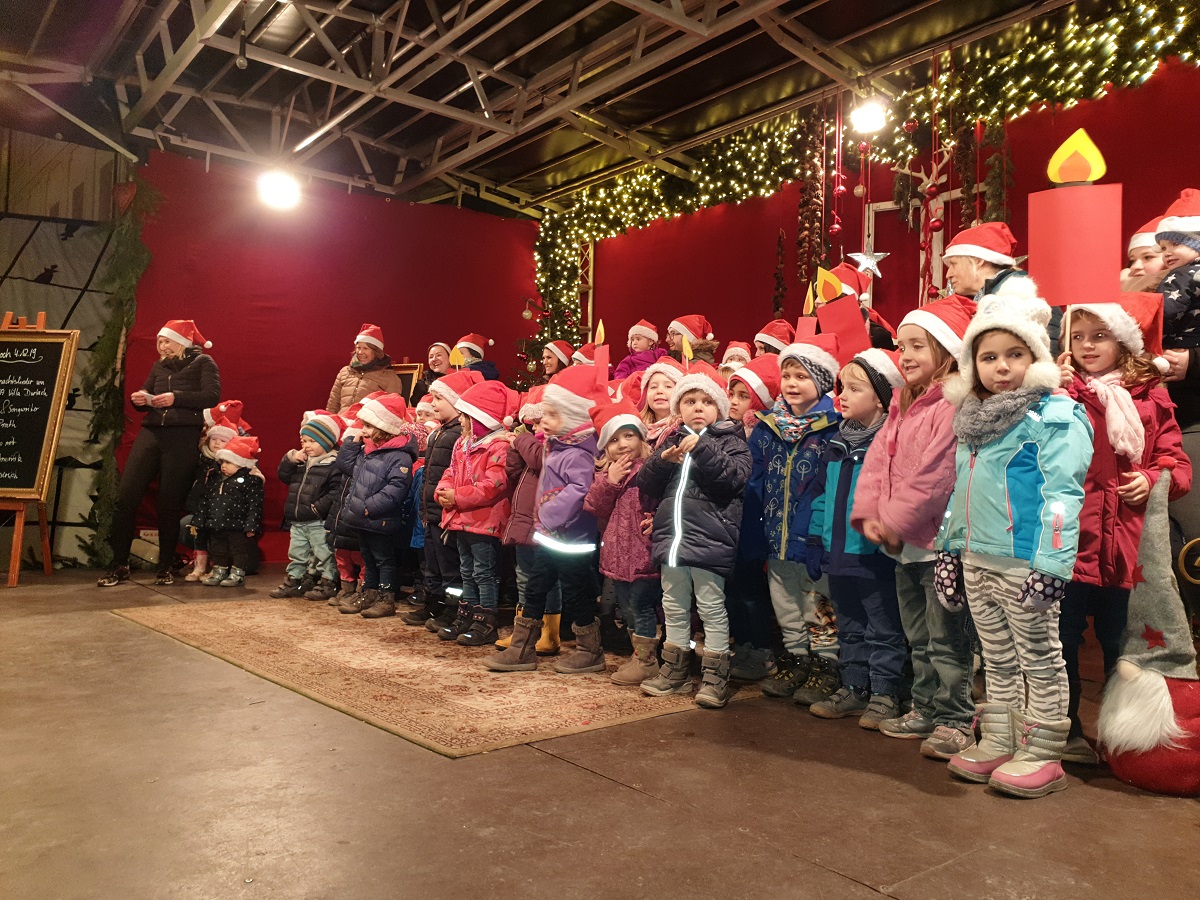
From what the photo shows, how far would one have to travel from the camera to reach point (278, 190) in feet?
27.6

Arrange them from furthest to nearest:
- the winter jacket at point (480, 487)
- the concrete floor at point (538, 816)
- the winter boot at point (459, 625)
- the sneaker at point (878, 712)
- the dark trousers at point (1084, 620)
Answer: the winter boot at point (459, 625), the winter jacket at point (480, 487), the sneaker at point (878, 712), the dark trousers at point (1084, 620), the concrete floor at point (538, 816)

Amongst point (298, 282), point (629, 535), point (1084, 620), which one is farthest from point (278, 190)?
point (1084, 620)

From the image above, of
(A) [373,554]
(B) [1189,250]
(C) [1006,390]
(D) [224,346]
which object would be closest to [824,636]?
(C) [1006,390]

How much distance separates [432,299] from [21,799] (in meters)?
7.46

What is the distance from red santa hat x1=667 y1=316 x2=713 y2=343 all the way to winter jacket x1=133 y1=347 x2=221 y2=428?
3342 mm

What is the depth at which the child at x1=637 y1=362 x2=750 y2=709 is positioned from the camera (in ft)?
11.4

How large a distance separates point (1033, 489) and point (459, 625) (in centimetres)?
299

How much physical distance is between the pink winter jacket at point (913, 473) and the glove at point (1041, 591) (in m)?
0.42

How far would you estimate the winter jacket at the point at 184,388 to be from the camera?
6.45m

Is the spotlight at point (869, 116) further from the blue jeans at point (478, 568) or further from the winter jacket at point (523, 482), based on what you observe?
the blue jeans at point (478, 568)

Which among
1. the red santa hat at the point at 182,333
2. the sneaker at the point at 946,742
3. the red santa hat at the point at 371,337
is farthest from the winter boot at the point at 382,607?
the sneaker at the point at 946,742

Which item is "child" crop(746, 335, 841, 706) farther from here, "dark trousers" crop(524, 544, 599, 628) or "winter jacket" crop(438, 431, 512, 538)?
"winter jacket" crop(438, 431, 512, 538)

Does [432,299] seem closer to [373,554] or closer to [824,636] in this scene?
[373,554]

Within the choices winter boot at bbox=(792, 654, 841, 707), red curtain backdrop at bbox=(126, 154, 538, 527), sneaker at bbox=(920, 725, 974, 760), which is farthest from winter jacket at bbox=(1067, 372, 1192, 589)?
red curtain backdrop at bbox=(126, 154, 538, 527)
